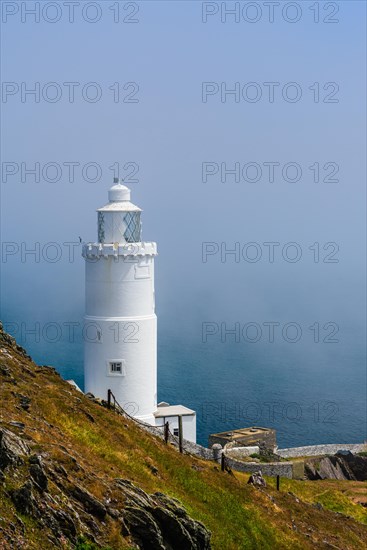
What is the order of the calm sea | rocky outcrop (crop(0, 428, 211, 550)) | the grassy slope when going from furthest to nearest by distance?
the calm sea, the grassy slope, rocky outcrop (crop(0, 428, 211, 550))

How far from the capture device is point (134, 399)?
38.2 m

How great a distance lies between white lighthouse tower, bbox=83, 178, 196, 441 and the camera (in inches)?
1505

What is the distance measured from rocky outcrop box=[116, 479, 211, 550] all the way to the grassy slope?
50cm

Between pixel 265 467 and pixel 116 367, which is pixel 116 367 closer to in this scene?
pixel 116 367

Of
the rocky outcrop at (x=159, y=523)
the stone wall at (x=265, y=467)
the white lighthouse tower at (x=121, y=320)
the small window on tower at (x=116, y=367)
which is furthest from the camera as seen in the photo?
the small window on tower at (x=116, y=367)

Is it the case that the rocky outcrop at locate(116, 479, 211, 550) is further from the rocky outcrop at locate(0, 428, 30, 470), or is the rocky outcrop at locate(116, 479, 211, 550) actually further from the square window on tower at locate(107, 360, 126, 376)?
the square window on tower at locate(107, 360, 126, 376)

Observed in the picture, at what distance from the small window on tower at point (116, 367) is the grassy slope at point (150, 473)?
12.9m

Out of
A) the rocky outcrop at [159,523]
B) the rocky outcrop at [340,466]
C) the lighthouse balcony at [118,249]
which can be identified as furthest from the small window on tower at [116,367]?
the rocky outcrop at [159,523]

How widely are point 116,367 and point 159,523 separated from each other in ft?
74.3

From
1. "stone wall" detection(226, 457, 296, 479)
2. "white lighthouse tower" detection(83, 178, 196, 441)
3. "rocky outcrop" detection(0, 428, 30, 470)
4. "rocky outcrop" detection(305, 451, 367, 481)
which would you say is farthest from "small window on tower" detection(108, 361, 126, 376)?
"rocky outcrop" detection(0, 428, 30, 470)

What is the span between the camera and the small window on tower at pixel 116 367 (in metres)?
38.3

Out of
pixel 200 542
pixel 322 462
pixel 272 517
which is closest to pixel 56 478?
pixel 200 542

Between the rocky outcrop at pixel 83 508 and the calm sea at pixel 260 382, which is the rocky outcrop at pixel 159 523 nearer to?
the rocky outcrop at pixel 83 508

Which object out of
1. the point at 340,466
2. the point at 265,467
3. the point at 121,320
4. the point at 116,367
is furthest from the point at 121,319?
the point at 340,466
